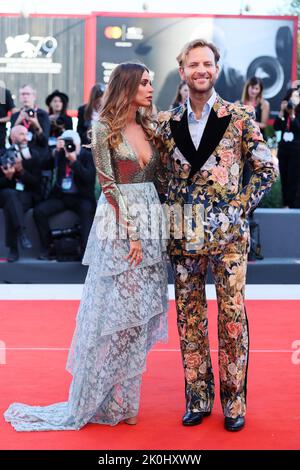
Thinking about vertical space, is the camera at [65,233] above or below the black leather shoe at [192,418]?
below

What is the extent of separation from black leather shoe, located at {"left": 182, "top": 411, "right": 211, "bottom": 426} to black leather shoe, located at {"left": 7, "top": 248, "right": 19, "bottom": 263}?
437cm

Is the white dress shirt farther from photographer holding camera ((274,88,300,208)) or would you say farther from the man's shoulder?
photographer holding camera ((274,88,300,208))

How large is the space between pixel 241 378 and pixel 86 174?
14.6 feet

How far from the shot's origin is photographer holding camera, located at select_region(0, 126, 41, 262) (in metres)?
8.16

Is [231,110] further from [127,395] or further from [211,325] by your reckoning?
[211,325]

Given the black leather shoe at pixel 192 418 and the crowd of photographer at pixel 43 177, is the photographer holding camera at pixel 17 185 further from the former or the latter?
the black leather shoe at pixel 192 418

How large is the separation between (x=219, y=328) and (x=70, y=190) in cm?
451

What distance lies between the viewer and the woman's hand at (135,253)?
3.87 meters

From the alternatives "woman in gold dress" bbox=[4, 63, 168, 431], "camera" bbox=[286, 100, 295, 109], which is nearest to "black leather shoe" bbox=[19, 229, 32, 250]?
"camera" bbox=[286, 100, 295, 109]

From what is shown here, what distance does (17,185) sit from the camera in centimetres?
836

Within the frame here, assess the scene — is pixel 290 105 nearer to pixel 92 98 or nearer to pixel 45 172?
Result: pixel 92 98

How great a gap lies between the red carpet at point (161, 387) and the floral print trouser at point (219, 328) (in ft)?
0.42

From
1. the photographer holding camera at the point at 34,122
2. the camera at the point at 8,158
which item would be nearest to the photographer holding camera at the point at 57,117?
the photographer holding camera at the point at 34,122
